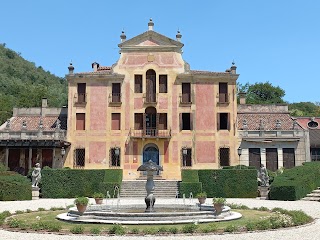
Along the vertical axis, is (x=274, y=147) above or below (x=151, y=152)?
above

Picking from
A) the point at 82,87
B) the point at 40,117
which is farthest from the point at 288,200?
the point at 40,117

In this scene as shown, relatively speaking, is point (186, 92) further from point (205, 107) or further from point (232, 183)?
point (232, 183)

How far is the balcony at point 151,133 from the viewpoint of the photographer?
1450 inches

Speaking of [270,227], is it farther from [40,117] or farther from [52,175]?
[40,117]

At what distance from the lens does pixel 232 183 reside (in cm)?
3005

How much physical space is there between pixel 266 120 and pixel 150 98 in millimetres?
11709

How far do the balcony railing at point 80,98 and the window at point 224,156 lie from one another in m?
13.3

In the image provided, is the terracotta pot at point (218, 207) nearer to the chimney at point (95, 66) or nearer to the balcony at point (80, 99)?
the balcony at point (80, 99)

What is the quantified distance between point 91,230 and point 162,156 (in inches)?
977

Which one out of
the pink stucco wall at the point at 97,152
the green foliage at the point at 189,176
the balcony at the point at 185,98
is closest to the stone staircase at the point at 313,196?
the green foliage at the point at 189,176

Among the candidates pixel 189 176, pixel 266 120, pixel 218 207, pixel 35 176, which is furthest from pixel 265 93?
pixel 218 207

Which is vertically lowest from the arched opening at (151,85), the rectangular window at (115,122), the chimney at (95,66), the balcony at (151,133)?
the balcony at (151,133)

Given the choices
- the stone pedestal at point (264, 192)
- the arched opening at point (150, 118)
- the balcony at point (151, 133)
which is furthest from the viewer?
the arched opening at point (150, 118)

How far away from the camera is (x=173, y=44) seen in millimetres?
38438
